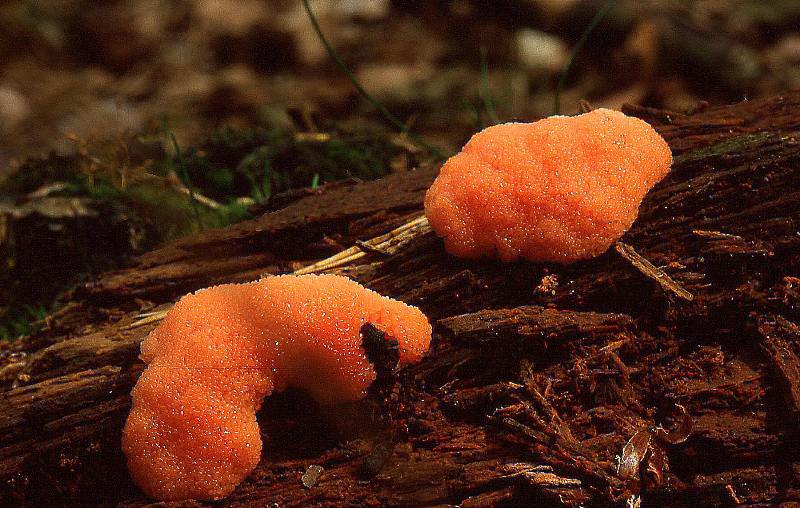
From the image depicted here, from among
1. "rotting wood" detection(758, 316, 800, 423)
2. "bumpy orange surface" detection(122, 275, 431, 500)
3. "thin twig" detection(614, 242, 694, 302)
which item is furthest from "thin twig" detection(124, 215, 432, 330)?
"rotting wood" detection(758, 316, 800, 423)

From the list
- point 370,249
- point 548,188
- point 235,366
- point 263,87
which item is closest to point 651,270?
point 548,188

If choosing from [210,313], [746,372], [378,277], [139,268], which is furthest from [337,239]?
[746,372]

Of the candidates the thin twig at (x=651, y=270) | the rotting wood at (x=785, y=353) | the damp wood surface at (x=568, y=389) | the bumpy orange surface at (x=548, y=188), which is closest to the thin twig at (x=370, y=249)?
the damp wood surface at (x=568, y=389)

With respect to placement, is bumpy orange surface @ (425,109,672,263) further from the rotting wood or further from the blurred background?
the blurred background

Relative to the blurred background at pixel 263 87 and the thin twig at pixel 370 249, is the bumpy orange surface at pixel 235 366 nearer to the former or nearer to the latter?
the thin twig at pixel 370 249

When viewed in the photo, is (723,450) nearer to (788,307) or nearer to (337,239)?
(788,307)
